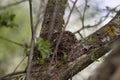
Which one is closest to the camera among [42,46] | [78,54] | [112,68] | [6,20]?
[112,68]

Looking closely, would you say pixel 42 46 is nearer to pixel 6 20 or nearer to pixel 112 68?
pixel 6 20

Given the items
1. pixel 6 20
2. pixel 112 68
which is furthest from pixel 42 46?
pixel 112 68

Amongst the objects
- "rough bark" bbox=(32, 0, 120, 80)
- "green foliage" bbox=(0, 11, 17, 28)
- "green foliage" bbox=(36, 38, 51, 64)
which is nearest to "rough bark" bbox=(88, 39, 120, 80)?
"green foliage" bbox=(0, 11, 17, 28)

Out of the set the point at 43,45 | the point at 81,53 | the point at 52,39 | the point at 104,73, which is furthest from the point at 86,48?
the point at 104,73

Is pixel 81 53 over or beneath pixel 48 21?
beneath

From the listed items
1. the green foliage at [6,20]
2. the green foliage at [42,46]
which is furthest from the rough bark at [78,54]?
the green foliage at [6,20]

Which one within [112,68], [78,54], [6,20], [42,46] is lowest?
[112,68]

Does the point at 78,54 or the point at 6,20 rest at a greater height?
the point at 6,20

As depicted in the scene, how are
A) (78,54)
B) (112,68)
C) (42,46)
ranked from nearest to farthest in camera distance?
(112,68)
(42,46)
(78,54)

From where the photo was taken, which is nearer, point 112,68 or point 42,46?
point 112,68

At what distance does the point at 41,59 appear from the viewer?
227 centimetres

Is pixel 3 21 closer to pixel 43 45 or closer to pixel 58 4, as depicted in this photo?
pixel 43 45

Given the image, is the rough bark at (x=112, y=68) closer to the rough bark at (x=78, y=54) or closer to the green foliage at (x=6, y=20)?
the green foliage at (x=6, y=20)

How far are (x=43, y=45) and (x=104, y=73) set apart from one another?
1.50 meters
